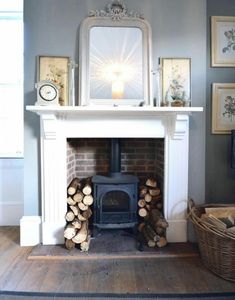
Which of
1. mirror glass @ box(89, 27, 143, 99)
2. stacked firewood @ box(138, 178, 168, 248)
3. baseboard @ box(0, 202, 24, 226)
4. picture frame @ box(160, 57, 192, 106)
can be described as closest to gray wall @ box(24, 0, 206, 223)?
picture frame @ box(160, 57, 192, 106)

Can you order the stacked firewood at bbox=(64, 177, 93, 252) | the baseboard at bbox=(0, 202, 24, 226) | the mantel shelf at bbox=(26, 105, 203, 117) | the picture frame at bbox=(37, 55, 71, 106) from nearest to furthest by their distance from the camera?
1. the mantel shelf at bbox=(26, 105, 203, 117)
2. the stacked firewood at bbox=(64, 177, 93, 252)
3. the picture frame at bbox=(37, 55, 71, 106)
4. the baseboard at bbox=(0, 202, 24, 226)

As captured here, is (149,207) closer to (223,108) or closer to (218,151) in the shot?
(218,151)

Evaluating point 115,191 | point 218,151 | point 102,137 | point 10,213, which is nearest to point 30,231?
point 10,213

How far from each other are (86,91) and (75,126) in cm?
32

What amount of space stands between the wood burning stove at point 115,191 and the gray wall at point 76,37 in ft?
1.79

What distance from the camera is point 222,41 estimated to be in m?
2.49

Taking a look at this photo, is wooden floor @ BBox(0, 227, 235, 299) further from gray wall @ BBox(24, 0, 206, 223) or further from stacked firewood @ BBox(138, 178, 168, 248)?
gray wall @ BBox(24, 0, 206, 223)

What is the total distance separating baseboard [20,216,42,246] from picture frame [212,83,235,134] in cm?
181

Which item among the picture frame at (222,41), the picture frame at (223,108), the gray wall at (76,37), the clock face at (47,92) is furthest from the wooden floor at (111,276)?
the picture frame at (222,41)

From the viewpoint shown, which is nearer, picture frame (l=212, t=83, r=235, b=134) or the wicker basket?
the wicker basket

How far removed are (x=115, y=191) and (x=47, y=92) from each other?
42.6 inches

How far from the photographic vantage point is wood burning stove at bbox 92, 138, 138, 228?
2.45 meters

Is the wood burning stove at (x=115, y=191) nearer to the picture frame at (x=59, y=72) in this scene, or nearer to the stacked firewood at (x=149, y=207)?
the stacked firewood at (x=149, y=207)

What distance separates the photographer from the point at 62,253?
7.27 feet
